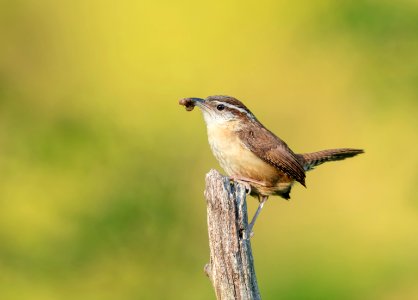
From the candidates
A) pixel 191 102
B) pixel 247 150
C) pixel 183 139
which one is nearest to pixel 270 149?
pixel 247 150

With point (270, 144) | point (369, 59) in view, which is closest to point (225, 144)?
point (270, 144)

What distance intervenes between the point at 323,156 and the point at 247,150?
1.14 metres

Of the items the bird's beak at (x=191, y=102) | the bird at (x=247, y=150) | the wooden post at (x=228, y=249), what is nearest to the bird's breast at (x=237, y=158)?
the bird at (x=247, y=150)

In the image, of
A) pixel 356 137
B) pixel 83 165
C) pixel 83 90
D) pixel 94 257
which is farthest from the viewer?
pixel 83 90

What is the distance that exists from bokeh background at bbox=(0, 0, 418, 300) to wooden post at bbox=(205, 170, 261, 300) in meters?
3.34

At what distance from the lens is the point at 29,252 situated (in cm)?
876

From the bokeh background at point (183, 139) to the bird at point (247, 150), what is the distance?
1.95 m

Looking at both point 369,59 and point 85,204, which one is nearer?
point 85,204

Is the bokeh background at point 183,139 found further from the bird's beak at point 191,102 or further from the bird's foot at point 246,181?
the bird's beak at point 191,102

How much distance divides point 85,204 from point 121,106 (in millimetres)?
1769

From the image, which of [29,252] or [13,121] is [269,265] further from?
[13,121]

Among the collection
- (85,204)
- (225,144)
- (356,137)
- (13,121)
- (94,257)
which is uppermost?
(13,121)

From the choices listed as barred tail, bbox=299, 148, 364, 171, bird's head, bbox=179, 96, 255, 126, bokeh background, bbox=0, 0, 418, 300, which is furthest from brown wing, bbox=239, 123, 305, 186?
bokeh background, bbox=0, 0, 418, 300

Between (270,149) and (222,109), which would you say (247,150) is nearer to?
(270,149)
